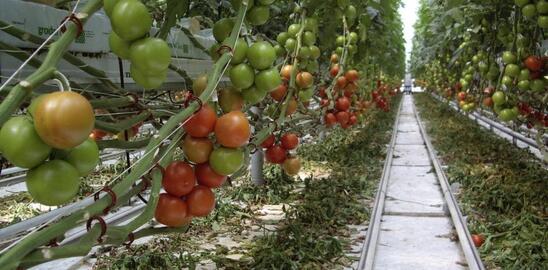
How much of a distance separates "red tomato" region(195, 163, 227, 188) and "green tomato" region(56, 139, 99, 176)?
0.46 m

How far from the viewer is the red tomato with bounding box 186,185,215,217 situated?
1.44 m

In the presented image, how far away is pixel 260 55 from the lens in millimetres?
1583

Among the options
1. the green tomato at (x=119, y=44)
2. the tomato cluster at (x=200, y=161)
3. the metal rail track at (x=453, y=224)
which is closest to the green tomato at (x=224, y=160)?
the tomato cluster at (x=200, y=161)

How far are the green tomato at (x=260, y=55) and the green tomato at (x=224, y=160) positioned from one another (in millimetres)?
300

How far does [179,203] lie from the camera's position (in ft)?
4.65

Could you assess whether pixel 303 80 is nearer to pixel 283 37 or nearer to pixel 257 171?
pixel 283 37

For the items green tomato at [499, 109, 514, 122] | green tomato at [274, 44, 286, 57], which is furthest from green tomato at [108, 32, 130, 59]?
green tomato at [499, 109, 514, 122]

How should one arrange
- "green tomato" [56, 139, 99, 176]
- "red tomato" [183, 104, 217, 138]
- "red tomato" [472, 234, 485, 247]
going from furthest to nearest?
"red tomato" [472, 234, 485, 247]
"red tomato" [183, 104, 217, 138]
"green tomato" [56, 139, 99, 176]

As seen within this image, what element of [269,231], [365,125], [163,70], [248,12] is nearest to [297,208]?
[269,231]

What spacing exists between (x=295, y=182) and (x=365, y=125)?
679 centimetres

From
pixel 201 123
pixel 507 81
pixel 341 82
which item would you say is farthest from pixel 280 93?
pixel 507 81

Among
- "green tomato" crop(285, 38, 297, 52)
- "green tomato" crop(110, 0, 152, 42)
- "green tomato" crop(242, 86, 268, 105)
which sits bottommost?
"green tomato" crop(242, 86, 268, 105)

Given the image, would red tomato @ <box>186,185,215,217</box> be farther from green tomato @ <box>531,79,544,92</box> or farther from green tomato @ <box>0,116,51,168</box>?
green tomato @ <box>531,79,544,92</box>

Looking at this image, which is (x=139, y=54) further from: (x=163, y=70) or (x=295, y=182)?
(x=295, y=182)
